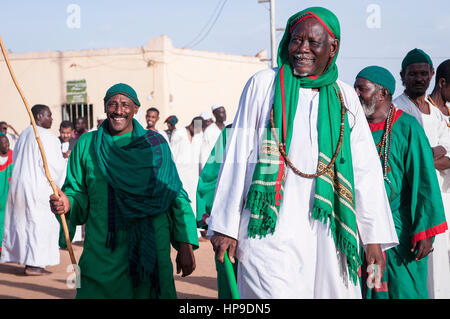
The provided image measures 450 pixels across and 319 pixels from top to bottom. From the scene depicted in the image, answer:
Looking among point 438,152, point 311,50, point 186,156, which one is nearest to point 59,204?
point 311,50

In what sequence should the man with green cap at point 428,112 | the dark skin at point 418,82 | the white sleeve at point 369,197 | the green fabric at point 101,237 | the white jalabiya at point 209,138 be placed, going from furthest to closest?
the white jalabiya at point 209,138 < the dark skin at point 418,82 < the man with green cap at point 428,112 < the green fabric at point 101,237 < the white sleeve at point 369,197

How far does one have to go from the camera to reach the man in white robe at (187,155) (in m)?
12.8

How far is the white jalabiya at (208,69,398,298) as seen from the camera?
3.22 metres

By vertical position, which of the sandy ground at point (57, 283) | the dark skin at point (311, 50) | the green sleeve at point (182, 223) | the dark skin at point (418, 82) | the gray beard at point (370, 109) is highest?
the dark skin at point (311, 50)

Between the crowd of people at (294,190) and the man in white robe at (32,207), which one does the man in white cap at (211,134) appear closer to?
the man in white robe at (32,207)

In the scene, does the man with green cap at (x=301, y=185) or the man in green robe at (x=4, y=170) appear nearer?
the man with green cap at (x=301, y=185)

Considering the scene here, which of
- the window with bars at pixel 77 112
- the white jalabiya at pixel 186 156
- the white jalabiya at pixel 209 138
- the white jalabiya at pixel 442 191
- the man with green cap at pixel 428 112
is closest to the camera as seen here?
the white jalabiya at pixel 442 191

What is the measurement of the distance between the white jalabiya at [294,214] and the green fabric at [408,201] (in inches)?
46.7

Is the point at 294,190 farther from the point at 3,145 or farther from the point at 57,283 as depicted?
the point at 3,145

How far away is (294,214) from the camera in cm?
328

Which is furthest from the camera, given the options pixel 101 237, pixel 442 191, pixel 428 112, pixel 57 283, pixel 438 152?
pixel 57 283

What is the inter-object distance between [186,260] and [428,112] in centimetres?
260

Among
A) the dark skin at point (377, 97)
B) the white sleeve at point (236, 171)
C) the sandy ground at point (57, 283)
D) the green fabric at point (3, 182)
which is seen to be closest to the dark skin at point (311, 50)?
the white sleeve at point (236, 171)

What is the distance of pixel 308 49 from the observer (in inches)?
133
